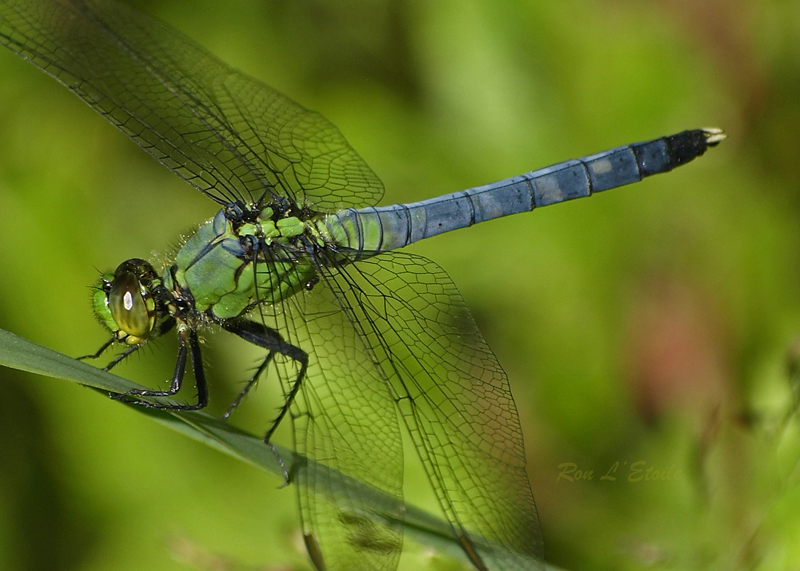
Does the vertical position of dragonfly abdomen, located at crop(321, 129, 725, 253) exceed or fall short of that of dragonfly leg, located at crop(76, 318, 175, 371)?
it exceeds it

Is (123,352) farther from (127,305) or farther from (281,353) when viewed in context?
(281,353)

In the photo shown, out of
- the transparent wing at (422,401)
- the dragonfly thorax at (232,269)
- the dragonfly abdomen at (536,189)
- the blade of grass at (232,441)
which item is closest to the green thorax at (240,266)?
the dragonfly thorax at (232,269)

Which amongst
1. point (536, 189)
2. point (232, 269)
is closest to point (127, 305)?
point (232, 269)

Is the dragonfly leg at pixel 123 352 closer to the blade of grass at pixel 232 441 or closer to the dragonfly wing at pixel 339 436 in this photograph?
the dragonfly wing at pixel 339 436

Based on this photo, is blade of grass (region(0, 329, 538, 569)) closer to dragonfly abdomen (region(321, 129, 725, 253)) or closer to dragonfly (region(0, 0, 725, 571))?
dragonfly (region(0, 0, 725, 571))

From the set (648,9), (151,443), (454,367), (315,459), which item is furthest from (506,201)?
(151,443)

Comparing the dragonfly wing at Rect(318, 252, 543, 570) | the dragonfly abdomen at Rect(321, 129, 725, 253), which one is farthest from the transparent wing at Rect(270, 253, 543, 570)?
the dragonfly abdomen at Rect(321, 129, 725, 253)
